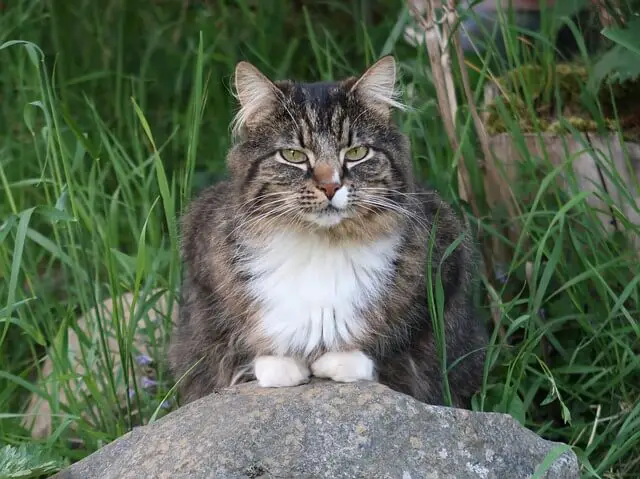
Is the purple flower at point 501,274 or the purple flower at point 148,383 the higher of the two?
the purple flower at point 501,274

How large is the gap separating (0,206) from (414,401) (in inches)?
96.0

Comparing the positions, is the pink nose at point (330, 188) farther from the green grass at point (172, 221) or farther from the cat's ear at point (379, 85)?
the green grass at point (172, 221)

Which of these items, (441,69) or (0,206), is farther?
(0,206)

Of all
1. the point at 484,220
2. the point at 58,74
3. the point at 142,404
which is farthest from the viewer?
the point at 58,74

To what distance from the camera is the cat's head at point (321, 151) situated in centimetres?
306

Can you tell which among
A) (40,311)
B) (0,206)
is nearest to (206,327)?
(40,311)

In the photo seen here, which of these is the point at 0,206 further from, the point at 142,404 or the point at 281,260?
the point at 281,260

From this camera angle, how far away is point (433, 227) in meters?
3.22

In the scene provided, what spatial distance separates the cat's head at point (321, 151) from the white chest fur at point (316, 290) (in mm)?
84

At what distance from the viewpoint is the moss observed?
4055 millimetres

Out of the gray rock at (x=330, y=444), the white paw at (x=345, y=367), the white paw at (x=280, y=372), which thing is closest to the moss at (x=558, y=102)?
the white paw at (x=345, y=367)

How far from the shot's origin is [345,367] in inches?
119

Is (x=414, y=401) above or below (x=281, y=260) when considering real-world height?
below

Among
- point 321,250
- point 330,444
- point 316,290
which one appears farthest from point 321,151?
point 330,444
